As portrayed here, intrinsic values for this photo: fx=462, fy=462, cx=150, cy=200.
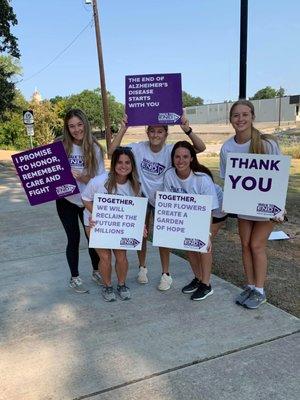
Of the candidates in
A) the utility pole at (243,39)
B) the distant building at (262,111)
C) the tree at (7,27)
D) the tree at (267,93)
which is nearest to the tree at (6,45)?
the tree at (7,27)

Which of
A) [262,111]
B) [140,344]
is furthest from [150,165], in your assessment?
[262,111]

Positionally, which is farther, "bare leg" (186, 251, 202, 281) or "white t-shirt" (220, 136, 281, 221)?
"bare leg" (186, 251, 202, 281)

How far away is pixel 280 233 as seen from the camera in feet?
21.2

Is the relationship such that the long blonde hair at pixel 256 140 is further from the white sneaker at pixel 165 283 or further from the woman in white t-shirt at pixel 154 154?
the white sneaker at pixel 165 283

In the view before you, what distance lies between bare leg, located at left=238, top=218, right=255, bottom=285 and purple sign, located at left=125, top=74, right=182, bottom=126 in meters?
1.15

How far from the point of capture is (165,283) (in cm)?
449

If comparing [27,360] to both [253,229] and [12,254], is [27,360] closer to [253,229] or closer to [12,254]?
[253,229]

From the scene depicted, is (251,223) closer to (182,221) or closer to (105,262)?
(182,221)

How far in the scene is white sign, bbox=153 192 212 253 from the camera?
160 inches

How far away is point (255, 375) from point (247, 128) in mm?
1926

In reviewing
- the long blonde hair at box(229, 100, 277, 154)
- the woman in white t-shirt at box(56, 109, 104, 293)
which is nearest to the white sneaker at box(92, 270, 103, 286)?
the woman in white t-shirt at box(56, 109, 104, 293)

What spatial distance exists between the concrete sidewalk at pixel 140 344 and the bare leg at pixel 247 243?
0.29m

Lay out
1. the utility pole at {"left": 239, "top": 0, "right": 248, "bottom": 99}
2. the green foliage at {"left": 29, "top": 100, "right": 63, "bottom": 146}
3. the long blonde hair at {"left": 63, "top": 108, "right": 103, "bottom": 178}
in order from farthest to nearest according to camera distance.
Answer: the green foliage at {"left": 29, "top": 100, "right": 63, "bottom": 146} → the utility pole at {"left": 239, "top": 0, "right": 248, "bottom": 99} → the long blonde hair at {"left": 63, "top": 108, "right": 103, "bottom": 178}

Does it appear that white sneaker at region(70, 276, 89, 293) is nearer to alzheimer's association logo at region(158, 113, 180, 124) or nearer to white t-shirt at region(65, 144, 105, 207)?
white t-shirt at region(65, 144, 105, 207)
